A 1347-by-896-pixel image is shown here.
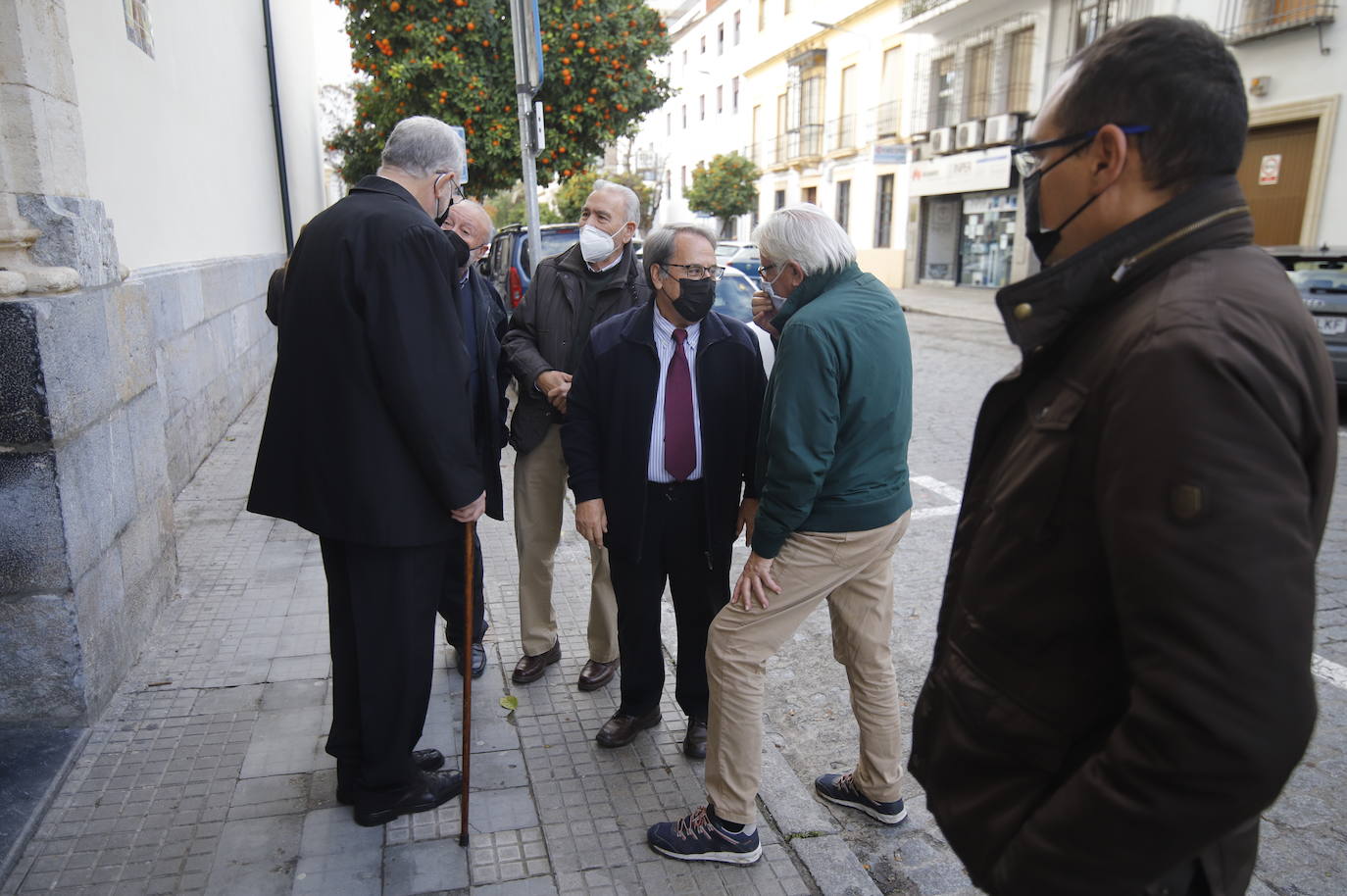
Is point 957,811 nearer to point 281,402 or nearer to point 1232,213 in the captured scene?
point 1232,213

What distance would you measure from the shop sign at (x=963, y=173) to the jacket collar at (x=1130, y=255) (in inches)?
898

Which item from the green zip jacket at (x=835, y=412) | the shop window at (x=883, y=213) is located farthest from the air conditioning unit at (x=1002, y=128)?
the green zip jacket at (x=835, y=412)

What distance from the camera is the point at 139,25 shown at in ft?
17.7

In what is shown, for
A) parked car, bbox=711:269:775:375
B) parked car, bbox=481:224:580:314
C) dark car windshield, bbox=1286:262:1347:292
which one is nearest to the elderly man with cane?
parked car, bbox=711:269:775:375

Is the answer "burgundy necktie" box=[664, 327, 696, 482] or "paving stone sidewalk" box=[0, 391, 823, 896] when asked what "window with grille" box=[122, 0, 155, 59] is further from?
"burgundy necktie" box=[664, 327, 696, 482]

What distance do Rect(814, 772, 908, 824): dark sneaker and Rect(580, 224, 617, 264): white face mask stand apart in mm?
2221

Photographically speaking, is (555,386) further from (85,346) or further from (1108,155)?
(1108,155)

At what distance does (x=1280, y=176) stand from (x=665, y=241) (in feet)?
56.6

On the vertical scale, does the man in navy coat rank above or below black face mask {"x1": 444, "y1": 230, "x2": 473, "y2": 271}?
below

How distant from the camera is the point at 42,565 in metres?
3.01

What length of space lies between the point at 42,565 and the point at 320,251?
1.58 meters

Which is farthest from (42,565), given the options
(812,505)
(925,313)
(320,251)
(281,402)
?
(925,313)

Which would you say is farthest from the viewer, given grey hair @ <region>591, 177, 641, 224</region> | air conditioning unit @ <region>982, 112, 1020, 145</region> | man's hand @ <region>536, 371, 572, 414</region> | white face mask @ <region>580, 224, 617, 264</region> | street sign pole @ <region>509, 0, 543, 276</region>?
air conditioning unit @ <region>982, 112, 1020, 145</region>

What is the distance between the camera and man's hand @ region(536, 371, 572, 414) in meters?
3.54
